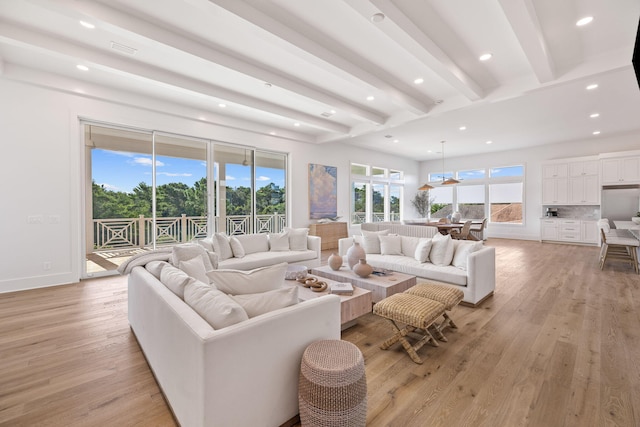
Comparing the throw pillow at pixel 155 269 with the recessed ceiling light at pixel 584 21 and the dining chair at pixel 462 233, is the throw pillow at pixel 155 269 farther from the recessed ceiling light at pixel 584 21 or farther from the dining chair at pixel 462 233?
the dining chair at pixel 462 233

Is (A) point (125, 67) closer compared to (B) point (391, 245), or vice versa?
(A) point (125, 67)

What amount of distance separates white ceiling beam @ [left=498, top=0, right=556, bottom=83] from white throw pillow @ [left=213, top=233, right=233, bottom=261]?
4.42 metres

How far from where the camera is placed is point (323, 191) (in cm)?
785

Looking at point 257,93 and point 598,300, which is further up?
point 257,93

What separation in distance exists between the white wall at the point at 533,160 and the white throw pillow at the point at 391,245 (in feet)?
22.9

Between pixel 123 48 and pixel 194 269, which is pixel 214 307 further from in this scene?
pixel 123 48

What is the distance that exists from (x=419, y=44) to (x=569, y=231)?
27.3 feet

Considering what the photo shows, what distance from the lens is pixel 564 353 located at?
2.31 m

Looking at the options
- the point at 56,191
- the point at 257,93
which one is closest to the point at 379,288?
the point at 257,93

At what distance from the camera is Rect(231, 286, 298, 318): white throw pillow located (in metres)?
1.60

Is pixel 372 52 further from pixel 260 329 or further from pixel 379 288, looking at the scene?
pixel 260 329

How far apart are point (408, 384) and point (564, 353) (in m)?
1.48

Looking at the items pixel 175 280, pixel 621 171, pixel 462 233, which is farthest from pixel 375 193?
pixel 175 280

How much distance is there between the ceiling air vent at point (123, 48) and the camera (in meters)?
3.27
